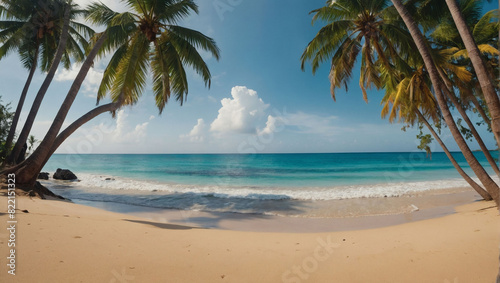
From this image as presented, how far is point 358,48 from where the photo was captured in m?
10.1

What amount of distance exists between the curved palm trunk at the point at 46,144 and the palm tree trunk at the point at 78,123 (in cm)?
26

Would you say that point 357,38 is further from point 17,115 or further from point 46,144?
point 17,115

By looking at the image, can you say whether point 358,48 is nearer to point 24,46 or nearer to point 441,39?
point 441,39

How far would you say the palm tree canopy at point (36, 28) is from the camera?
11281 millimetres

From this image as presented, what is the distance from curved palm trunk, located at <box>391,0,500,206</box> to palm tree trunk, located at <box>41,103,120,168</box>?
33.2 feet

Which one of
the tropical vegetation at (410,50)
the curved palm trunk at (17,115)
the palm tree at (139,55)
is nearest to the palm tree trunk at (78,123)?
the palm tree at (139,55)

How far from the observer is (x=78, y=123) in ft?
28.2

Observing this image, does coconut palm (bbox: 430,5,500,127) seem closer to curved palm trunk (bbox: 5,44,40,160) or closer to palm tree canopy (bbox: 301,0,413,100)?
palm tree canopy (bbox: 301,0,413,100)

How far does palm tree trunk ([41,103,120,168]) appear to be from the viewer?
848 centimetres

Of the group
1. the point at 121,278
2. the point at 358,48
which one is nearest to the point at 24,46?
the point at 121,278

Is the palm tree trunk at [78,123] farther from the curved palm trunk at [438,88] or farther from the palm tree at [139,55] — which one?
the curved palm trunk at [438,88]

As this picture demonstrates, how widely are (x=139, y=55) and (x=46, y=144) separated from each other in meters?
5.01

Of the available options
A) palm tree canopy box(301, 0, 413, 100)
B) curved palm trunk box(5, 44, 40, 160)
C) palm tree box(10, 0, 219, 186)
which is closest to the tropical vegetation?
palm tree canopy box(301, 0, 413, 100)

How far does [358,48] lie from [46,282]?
40.2 feet
